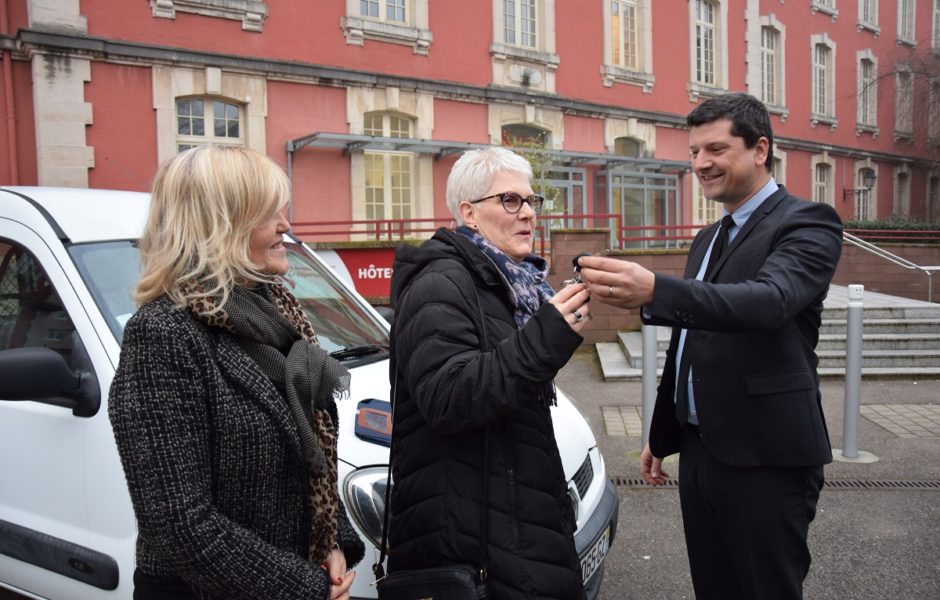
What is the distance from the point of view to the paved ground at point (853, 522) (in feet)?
12.3

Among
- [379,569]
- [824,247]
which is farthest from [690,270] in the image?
[379,569]

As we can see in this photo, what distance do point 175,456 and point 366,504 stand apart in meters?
1.00

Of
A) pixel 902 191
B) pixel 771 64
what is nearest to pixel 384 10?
pixel 771 64

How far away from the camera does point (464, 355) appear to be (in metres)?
1.83

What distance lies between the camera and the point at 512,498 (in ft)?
6.17

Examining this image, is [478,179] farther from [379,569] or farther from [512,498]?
[379,569]

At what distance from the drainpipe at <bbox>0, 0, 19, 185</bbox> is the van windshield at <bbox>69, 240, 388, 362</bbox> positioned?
10575mm

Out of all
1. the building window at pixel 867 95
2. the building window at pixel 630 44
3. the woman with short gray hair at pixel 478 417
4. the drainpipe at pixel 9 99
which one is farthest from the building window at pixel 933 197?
the woman with short gray hair at pixel 478 417

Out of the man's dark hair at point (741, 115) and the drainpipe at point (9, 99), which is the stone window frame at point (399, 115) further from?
the man's dark hair at point (741, 115)

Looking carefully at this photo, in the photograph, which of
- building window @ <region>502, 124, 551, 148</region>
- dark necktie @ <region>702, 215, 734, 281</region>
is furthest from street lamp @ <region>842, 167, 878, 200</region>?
dark necktie @ <region>702, 215, 734, 281</region>

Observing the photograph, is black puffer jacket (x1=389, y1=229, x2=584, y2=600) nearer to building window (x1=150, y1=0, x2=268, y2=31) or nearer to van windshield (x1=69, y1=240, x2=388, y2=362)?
van windshield (x1=69, y1=240, x2=388, y2=362)

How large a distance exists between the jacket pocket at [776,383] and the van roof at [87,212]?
2287 millimetres

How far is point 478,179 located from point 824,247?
3.54 feet

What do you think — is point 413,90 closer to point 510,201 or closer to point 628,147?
point 628,147
